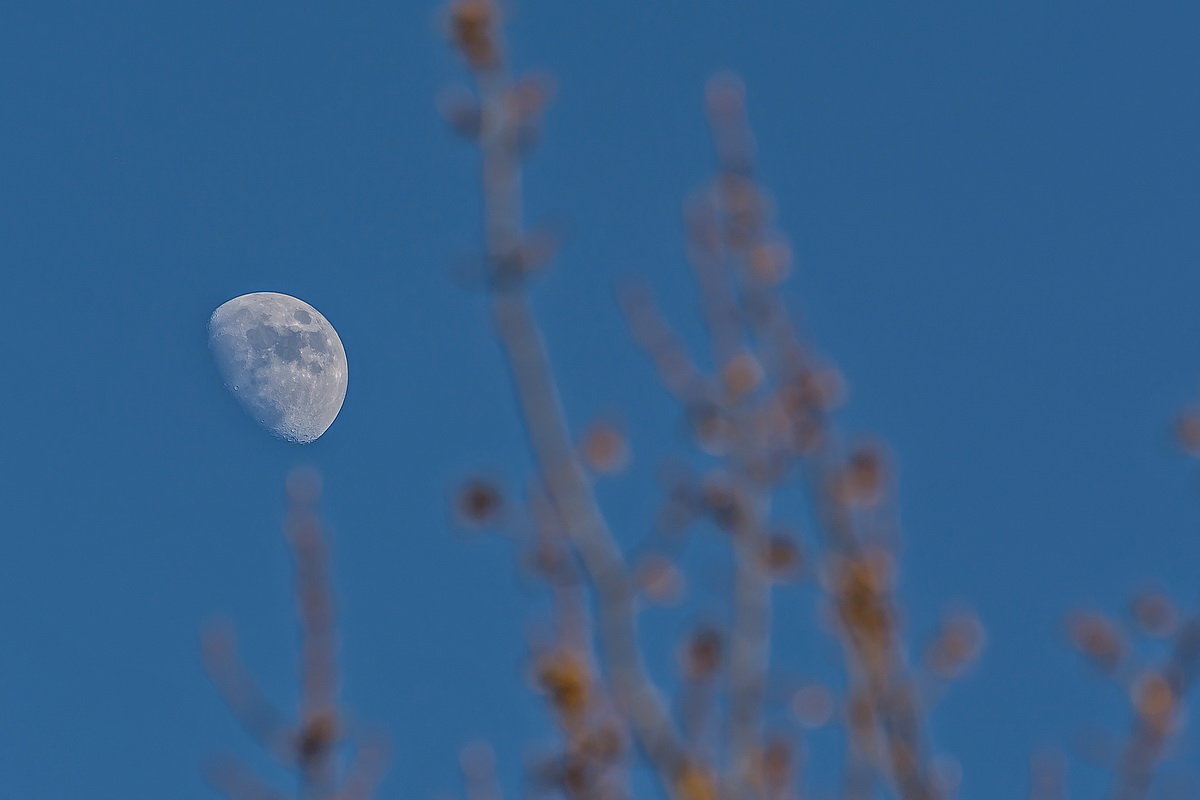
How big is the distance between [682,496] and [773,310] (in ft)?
1.80

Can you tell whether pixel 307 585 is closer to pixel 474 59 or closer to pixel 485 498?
pixel 485 498

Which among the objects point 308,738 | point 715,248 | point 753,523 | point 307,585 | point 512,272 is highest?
point 715,248

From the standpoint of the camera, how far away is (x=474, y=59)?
345 centimetres

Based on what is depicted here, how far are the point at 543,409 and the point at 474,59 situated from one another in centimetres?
86

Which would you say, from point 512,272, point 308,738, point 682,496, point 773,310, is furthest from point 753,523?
point 308,738

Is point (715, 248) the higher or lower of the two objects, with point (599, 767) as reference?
higher

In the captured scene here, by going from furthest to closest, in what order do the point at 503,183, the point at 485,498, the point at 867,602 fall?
the point at 485,498
the point at 867,602
the point at 503,183

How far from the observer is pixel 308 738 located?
3611 mm

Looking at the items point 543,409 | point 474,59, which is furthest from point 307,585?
point 474,59

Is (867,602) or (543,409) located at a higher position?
(543,409)

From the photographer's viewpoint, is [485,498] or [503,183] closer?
[503,183]

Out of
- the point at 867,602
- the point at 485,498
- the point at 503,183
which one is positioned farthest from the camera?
the point at 485,498

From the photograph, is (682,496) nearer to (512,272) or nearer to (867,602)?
(867,602)

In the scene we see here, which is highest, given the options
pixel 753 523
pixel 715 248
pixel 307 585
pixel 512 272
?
pixel 715 248
